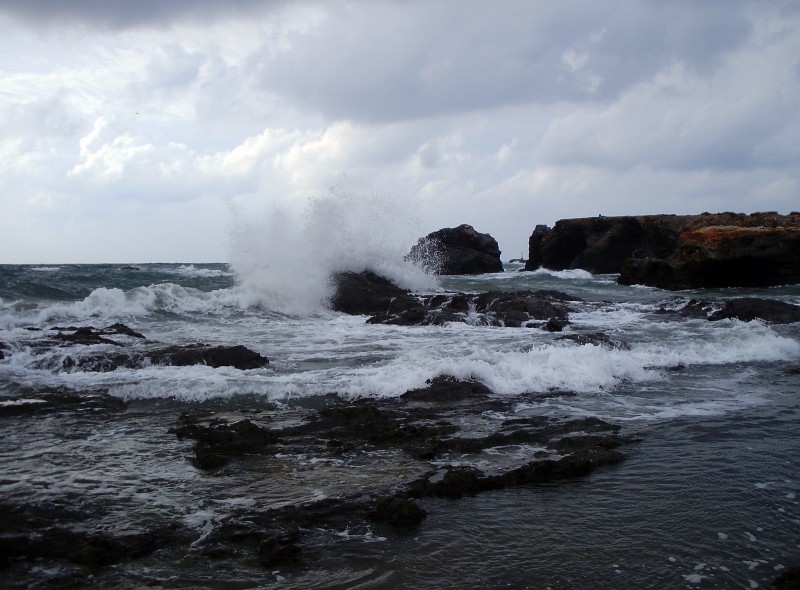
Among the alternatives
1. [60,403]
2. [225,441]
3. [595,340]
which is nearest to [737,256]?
[595,340]

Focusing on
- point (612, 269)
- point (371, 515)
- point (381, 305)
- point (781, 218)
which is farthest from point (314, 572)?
point (612, 269)

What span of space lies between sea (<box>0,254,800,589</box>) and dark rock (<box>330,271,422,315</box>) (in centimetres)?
451

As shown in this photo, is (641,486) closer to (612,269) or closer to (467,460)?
(467,460)

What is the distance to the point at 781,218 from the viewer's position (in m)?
26.3

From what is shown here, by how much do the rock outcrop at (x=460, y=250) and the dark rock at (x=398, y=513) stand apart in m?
37.8

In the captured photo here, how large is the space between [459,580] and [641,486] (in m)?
2.01

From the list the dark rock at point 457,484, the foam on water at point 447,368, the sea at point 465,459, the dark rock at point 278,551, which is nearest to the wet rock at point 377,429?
the sea at point 465,459

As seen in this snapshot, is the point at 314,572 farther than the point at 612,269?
No

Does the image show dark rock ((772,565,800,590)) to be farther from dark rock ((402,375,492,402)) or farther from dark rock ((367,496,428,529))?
dark rock ((402,375,492,402))

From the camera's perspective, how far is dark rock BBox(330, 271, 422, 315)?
57.1 feet

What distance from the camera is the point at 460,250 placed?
141ft

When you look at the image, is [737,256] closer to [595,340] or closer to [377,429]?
[595,340]

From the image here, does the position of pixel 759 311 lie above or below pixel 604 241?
below

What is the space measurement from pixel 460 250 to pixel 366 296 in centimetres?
2528
